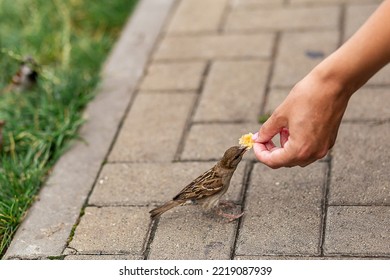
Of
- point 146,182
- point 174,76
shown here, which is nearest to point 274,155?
point 146,182

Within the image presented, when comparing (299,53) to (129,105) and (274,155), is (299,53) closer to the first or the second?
(129,105)

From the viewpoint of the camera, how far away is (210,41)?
6.12 m

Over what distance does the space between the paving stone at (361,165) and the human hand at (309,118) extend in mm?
774

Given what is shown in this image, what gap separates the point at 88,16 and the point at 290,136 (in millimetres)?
3937

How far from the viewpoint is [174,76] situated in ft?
18.6

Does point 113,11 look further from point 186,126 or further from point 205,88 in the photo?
point 186,126

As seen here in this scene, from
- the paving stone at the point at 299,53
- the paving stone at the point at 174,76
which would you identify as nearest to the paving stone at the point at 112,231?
the paving stone at the point at 174,76

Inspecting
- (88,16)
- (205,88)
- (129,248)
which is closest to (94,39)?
(88,16)

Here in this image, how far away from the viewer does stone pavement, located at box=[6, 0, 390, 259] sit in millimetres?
3852

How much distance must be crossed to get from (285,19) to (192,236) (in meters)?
2.95

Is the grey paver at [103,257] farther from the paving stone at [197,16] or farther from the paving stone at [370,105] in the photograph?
the paving stone at [197,16]

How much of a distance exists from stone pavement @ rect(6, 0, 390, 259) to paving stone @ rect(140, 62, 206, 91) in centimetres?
1

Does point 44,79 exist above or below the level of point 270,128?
below
